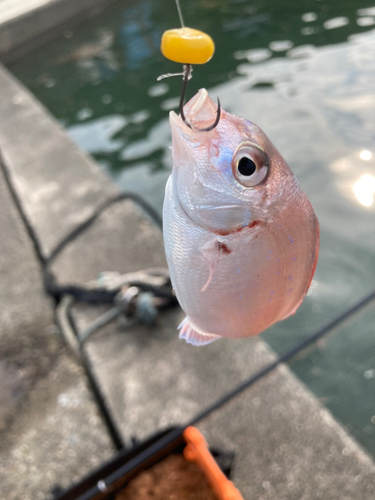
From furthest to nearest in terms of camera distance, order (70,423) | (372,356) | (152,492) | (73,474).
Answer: (372,356) < (70,423) < (73,474) < (152,492)

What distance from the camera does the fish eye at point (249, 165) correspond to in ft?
2.94

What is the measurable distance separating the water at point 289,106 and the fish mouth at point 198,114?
2180mm

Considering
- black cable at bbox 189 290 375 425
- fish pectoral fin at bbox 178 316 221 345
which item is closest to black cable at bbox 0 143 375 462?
black cable at bbox 189 290 375 425

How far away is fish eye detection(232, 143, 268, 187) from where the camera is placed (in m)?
0.90

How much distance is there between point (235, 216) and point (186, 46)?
0.37m

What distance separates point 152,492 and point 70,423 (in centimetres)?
77

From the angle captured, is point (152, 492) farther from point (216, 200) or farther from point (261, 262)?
point (216, 200)

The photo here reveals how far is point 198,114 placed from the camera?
35.7 inches

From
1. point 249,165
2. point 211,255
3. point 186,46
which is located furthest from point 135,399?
point 186,46

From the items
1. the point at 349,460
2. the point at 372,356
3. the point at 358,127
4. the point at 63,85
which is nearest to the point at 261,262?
the point at 349,460

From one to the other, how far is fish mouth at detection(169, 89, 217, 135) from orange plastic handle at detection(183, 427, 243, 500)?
1.23 meters

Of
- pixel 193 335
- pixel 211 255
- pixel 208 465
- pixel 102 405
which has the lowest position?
pixel 102 405

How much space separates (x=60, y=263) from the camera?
315 cm

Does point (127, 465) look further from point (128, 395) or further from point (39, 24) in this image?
point (39, 24)
